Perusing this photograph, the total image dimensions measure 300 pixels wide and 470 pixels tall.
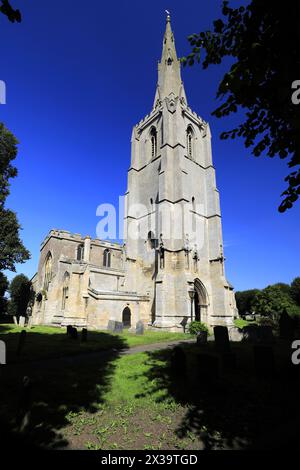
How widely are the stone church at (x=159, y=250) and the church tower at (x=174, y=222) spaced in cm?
11

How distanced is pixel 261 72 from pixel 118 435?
6.85 metres

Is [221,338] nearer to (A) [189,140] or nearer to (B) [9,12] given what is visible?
(B) [9,12]

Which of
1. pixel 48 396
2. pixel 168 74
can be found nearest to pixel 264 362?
pixel 48 396

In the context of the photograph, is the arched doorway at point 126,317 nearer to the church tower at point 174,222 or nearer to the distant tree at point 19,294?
the church tower at point 174,222

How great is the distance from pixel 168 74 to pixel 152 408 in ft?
132

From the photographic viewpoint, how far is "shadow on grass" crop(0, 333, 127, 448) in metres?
4.44

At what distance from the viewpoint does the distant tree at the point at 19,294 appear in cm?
4200

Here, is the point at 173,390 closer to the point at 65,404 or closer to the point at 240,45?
the point at 65,404

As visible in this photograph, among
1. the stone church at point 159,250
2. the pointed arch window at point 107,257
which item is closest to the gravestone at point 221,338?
the stone church at point 159,250

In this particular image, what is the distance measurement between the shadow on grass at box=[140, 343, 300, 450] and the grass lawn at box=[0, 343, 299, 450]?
18 mm

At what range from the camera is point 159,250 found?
24.4 metres

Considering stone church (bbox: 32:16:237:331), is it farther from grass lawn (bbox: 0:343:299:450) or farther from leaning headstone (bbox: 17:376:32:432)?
leaning headstone (bbox: 17:376:32:432)

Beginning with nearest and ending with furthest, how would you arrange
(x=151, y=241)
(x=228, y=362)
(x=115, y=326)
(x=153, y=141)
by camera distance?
(x=228, y=362) → (x=115, y=326) → (x=151, y=241) → (x=153, y=141)

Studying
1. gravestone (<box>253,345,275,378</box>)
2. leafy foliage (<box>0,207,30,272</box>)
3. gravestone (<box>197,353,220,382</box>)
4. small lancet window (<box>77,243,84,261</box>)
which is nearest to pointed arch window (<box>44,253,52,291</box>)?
small lancet window (<box>77,243,84,261</box>)
